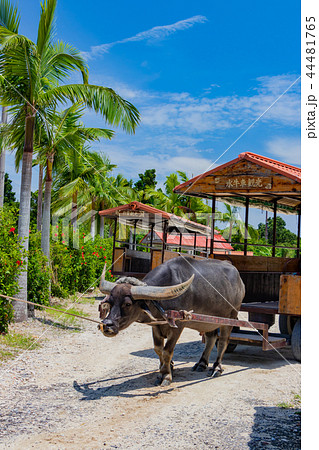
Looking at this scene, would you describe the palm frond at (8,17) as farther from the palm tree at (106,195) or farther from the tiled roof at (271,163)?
the palm tree at (106,195)

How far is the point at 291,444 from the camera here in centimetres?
394

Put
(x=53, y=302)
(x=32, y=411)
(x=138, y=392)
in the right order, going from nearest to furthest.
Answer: (x=32, y=411), (x=138, y=392), (x=53, y=302)

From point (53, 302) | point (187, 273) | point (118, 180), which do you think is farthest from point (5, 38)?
point (118, 180)

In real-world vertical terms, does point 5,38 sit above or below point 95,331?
above

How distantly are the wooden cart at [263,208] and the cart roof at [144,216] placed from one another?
2.65 meters

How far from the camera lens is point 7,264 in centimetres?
802

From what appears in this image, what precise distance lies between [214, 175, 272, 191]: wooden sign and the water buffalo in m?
1.29

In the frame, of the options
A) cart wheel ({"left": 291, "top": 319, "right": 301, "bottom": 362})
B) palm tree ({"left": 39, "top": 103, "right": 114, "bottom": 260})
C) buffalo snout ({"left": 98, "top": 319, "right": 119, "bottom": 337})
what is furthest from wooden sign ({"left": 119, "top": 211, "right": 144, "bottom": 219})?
buffalo snout ({"left": 98, "top": 319, "right": 119, "bottom": 337})

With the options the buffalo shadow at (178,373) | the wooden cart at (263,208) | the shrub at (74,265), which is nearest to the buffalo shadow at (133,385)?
the buffalo shadow at (178,373)

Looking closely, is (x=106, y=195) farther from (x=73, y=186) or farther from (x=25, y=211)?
(x=25, y=211)

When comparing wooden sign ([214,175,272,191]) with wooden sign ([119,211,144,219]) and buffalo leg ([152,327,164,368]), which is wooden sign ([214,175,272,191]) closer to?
buffalo leg ([152,327,164,368])

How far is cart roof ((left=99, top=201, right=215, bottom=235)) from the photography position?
11345 mm

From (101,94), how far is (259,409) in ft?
24.2
